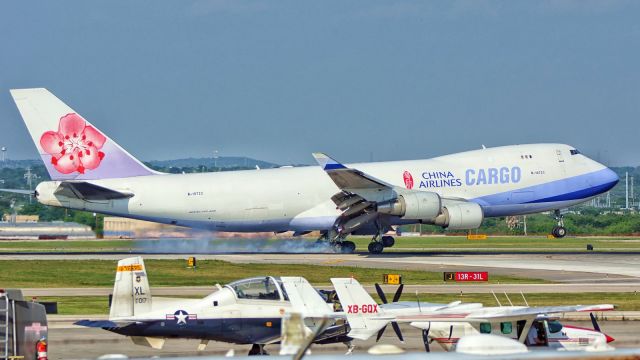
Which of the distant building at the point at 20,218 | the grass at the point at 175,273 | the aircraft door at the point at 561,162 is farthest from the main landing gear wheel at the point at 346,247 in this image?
the distant building at the point at 20,218

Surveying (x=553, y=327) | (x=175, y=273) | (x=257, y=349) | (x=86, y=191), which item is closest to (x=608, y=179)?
(x=175, y=273)

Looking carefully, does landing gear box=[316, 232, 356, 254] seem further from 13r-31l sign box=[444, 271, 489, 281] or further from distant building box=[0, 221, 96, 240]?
distant building box=[0, 221, 96, 240]

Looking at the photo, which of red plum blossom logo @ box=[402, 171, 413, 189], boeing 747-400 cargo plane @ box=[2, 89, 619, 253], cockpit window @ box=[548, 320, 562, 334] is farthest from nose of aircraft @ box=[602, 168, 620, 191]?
cockpit window @ box=[548, 320, 562, 334]

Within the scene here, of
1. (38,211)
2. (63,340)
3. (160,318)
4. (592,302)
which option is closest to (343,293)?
(160,318)

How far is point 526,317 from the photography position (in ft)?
89.5

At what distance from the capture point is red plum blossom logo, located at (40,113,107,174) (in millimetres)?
69188

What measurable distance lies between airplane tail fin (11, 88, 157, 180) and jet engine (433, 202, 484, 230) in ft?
60.0

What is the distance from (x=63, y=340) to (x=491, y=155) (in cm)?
4410

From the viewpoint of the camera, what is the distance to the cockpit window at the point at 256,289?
30.1m

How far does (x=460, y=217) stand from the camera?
69.1m

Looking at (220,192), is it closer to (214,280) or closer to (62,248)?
(214,280)

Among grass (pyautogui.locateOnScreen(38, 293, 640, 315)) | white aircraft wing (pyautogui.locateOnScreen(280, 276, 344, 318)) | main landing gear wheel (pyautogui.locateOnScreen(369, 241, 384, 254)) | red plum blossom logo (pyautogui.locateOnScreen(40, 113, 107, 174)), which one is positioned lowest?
grass (pyautogui.locateOnScreen(38, 293, 640, 315))

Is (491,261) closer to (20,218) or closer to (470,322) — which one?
(470,322)

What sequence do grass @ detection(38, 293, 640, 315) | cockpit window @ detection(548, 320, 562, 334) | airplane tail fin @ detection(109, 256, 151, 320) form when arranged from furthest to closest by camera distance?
grass @ detection(38, 293, 640, 315) < airplane tail fin @ detection(109, 256, 151, 320) < cockpit window @ detection(548, 320, 562, 334)
